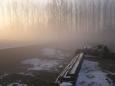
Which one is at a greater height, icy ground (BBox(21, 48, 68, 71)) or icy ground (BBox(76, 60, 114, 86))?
icy ground (BBox(76, 60, 114, 86))

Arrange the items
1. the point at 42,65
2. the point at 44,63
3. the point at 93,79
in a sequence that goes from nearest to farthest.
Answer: the point at 93,79, the point at 42,65, the point at 44,63

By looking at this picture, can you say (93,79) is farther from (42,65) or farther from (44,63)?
(44,63)

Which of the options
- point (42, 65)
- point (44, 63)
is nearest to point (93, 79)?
point (42, 65)

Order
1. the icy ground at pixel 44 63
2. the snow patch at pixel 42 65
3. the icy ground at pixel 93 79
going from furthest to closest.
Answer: the icy ground at pixel 44 63 < the snow patch at pixel 42 65 < the icy ground at pixel 93 79

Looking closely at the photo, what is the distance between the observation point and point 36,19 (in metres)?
66.8

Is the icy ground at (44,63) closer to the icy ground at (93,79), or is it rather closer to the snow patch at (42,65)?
the snow patch at (42,65)

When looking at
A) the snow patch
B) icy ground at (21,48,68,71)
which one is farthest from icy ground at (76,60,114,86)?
the snow patch

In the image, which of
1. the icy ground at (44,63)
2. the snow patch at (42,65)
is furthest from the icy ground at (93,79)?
the snow patch at (42,65)

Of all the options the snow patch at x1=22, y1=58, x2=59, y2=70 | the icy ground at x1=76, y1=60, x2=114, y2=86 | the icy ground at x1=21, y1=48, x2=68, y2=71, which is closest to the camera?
the icy ground at x1=76, y1=60, x2=114, y2=86

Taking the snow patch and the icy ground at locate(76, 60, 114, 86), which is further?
the snow patch

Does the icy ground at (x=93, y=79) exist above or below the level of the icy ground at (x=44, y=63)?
above

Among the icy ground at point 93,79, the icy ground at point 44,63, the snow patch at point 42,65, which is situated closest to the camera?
the icy ground at point 93,79

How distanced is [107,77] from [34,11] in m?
50.8

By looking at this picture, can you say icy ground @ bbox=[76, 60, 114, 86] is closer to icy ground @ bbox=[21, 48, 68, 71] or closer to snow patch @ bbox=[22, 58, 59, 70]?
icy ground @ bbox=[21, 48, 68, 71]
